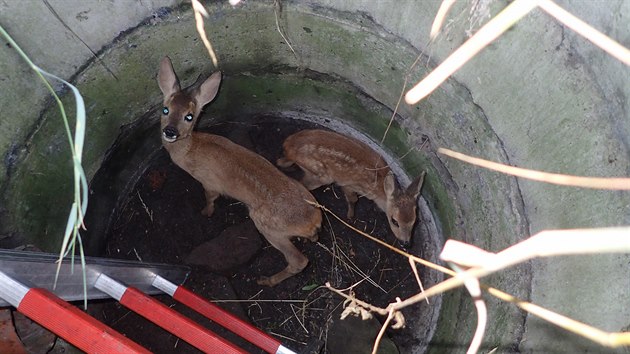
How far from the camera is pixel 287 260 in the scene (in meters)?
3.96

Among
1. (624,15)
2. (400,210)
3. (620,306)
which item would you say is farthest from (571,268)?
(400,210)

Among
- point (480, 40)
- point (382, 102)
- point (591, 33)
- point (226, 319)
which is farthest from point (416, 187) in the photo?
point (591, 33)

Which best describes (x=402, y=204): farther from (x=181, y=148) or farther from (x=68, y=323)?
(x=68, y=323)

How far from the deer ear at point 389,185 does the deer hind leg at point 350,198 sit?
1.04 ft

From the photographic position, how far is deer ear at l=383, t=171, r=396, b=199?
152 inches

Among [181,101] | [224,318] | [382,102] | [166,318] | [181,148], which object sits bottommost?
[166,318]

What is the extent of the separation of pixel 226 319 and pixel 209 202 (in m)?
1.21

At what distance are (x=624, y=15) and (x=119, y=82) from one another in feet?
8.29

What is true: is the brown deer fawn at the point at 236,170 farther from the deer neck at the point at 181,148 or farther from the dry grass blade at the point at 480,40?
the dry grass blade at the point at 480,40

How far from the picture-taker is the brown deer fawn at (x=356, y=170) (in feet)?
12.6

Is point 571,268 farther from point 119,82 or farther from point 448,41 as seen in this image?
point 119,82

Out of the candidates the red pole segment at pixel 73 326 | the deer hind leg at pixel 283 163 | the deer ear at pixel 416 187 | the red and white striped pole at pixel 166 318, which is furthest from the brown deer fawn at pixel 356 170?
the red pole segment at pixel 73 326

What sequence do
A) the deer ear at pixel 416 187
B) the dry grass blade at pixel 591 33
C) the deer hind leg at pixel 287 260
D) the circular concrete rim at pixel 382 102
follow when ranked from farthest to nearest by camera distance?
1. the deer hind leg at pixel 287 260
2. the deer ear at pixel 416 187
3. the circular concrete rim at pixel 382 102
4. the dry grass blade at pixel 591 33

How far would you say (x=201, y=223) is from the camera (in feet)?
14.1
